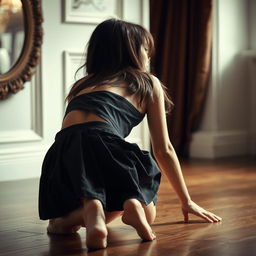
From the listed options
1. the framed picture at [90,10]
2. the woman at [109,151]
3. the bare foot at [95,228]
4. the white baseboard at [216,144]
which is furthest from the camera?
the white baseboard at [216,144]

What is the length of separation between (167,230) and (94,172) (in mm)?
363

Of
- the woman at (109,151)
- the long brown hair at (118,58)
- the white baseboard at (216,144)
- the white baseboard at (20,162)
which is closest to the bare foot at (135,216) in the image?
the woman at (109,151)

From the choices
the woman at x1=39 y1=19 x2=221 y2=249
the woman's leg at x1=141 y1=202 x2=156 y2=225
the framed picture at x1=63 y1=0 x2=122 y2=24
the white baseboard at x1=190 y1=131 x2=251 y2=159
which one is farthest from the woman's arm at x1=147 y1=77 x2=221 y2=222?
the white baseboard at x1=190 y1=131 x2=251 y2=159

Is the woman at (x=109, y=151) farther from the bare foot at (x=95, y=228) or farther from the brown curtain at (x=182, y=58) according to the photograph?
the brown curtain at (x=182, y=58)

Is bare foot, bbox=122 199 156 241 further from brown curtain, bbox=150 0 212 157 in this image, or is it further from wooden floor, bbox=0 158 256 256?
brown curtain, bbox=150 0 212 157

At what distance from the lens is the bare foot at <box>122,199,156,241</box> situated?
2.01 m

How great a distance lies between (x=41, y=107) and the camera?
4152mm

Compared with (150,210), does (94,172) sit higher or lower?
higher

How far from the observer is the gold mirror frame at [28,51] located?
3967 millimetres

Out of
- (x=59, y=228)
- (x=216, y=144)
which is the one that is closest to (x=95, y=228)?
(x=59, y=228)

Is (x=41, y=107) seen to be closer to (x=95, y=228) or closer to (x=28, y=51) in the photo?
(x=28, y=51)

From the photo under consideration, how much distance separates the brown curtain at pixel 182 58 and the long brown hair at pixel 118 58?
122 inches

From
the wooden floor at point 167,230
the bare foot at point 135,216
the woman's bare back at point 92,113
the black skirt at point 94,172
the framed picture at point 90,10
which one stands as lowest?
the wooden floor at point 167,230

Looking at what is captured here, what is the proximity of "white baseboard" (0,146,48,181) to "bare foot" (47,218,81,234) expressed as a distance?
67.5 inches
